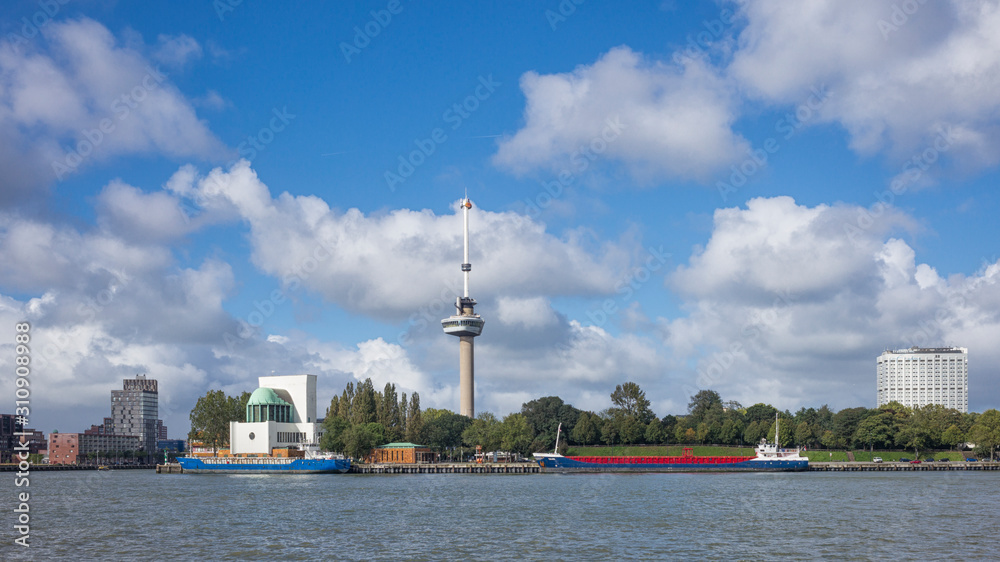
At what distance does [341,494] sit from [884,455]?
103160mm

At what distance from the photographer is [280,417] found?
142 metres

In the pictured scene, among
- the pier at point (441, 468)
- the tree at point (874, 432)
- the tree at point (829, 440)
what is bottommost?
the pier at point (441, 468)

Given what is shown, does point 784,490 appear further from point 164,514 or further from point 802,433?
point 802,433

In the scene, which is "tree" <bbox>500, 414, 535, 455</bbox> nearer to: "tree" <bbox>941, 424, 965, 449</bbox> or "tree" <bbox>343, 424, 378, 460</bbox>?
"tree" <bbox>343, 424, 378, 460</bbox>

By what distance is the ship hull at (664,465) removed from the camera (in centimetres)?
12331

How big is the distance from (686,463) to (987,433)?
160 ft

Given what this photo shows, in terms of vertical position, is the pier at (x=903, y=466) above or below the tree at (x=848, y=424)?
below

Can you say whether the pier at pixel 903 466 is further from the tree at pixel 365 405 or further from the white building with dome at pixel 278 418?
the white building with dome at pixel 278 418

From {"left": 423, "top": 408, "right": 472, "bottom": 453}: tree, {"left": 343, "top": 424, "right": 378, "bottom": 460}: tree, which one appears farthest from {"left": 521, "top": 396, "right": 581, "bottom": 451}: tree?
{"left": 343, "top": 424, "right": 378, "bottom": 460}: tree

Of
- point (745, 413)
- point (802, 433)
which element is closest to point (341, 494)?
point (802, 433)

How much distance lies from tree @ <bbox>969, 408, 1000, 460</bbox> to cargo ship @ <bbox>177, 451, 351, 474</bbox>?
97804 mm

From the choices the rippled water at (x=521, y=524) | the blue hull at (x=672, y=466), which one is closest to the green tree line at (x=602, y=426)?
the blue hull at (x=672, y=466)

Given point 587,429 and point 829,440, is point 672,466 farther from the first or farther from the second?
point 829,440

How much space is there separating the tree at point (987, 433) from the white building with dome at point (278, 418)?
10593cm
